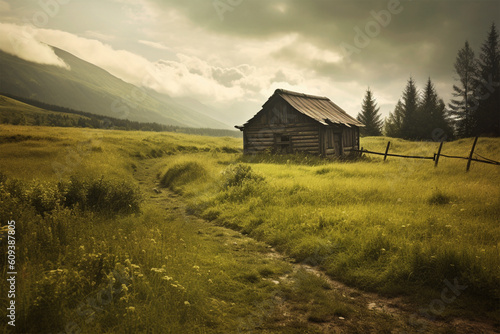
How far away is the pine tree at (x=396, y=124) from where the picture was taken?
50562 mm

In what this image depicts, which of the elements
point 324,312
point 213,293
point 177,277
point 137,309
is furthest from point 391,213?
point 137,309

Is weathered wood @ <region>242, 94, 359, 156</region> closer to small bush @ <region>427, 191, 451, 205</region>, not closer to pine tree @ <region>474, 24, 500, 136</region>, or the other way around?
small bush @ <region>427, 191, 451, 205</region>

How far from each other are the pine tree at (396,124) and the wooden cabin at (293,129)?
3036 centimetres

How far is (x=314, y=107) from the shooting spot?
2616cm

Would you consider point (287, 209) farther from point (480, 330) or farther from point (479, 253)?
point (480, 330)

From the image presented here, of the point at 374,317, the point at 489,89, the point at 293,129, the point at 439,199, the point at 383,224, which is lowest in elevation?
the point at 374,317

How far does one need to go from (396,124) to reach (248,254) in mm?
55817

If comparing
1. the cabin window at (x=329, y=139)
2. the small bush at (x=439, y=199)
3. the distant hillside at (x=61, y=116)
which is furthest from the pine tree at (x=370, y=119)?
the distant hillside at (x=61, y=116)

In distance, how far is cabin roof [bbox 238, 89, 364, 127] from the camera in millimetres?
22942

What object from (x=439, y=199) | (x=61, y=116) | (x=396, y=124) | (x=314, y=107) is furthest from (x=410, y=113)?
(x=61, y=116)

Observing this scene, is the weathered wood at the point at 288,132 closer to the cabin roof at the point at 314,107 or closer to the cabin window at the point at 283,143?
the cabin window at the point at 283,143

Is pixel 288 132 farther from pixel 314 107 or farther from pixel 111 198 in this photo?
pixel 111 198

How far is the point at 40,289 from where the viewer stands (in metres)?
3.56

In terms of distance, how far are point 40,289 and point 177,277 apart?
202cm
